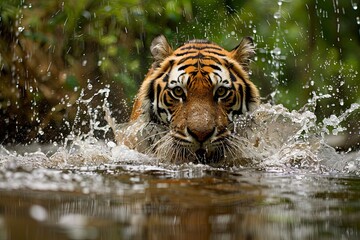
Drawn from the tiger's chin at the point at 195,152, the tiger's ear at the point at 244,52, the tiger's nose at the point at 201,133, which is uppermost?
the tiger's ear at the point at 244,52

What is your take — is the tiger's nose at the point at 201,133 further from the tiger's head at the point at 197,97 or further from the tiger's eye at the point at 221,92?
the tiger's eye at the point at 221,92

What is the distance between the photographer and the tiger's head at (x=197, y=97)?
3.70 metres

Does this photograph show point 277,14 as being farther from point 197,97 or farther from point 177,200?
point 177,200

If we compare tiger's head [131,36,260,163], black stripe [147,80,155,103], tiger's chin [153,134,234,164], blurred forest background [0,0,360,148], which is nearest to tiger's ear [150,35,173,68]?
tiger's head [131,36,260,163]

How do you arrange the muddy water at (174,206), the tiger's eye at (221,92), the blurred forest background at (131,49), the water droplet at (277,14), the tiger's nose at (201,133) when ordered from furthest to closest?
the water droplet at (277,14), the blurred forest background at (131,49), the tiger's eye at (221,92), the tiger's nose at (201,133), the muddy water at (174,206)

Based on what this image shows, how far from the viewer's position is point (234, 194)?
2279mm

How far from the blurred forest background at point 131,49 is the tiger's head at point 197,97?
5.82 feet

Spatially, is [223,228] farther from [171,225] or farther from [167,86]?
[167,86]

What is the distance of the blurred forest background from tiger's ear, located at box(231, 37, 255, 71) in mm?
1636

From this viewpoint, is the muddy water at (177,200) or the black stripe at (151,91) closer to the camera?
the muddy water at (177,200)

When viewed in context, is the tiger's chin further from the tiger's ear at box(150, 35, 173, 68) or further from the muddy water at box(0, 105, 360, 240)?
the tiger's ear at box(150, 35, 173, 68)

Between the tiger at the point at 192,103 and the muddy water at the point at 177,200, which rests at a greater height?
the tiger at the point at 192,103

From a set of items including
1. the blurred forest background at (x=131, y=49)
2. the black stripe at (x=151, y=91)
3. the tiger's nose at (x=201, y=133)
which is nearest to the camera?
the tiger's nose at (x=201, y=133)

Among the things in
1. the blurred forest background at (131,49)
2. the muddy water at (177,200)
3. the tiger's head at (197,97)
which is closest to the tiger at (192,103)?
the tiger's head at (197,97)
